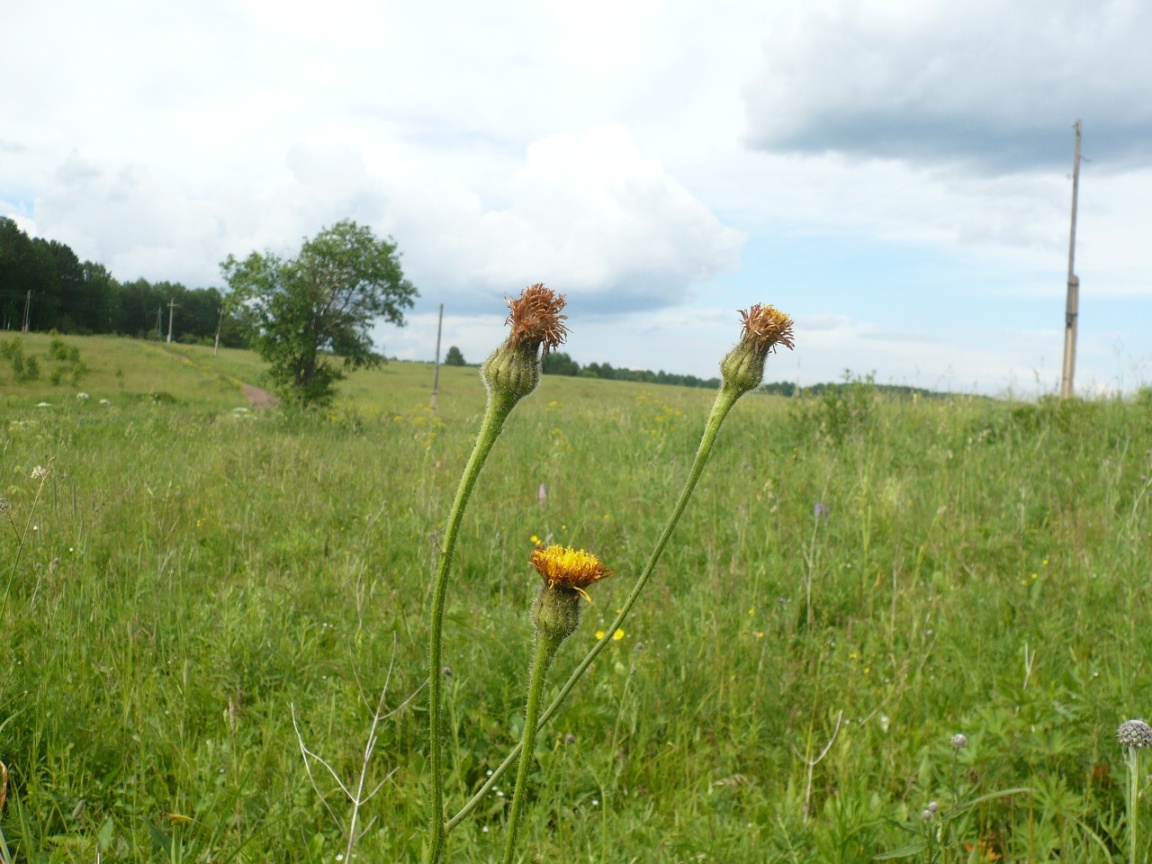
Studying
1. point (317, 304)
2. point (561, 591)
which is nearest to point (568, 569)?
point (561, 591)

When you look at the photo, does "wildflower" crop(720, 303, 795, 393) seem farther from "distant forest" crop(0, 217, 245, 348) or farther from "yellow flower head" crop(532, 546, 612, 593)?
"distant forest" crop(0, 217, 245, 348)

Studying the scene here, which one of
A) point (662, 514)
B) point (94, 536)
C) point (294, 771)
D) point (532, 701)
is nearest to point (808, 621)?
point (662, 514)

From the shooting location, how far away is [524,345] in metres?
1.04

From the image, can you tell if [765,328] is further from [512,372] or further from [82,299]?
[82,299]

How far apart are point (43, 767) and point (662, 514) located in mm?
3118

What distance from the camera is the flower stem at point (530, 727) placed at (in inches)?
31.1

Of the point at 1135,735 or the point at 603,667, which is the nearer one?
the point at 1135,735

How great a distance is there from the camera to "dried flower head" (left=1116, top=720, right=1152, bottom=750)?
1.41 metres

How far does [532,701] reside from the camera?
2.80 ft

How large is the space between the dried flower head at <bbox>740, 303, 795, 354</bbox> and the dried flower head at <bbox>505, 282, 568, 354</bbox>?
380 mm

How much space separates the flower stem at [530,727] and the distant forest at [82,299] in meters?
22.0

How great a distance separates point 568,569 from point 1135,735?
48.1 inches

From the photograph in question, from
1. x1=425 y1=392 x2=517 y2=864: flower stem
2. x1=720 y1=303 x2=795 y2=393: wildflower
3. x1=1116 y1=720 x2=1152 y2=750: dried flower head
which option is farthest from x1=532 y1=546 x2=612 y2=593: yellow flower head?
x1=1116 y1=720 x2=1152 y2=750: dried flower head

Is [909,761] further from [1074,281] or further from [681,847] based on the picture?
[1074,281]
